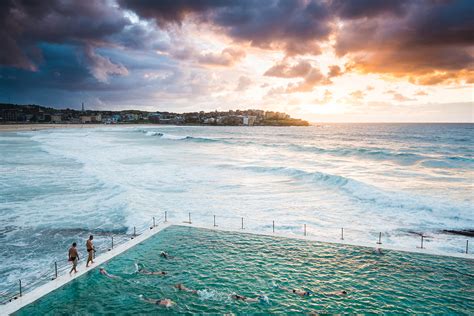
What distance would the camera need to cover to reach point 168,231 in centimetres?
1703

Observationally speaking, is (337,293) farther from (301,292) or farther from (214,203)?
(214,203)

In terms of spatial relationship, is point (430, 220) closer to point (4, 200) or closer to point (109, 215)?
point (109, 215)

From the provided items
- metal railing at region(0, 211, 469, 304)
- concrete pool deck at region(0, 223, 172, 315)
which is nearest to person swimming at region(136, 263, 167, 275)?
concrete pool deck at region(0, 223, 172, 315)

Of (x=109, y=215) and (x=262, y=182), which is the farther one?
(x=262, y=182)

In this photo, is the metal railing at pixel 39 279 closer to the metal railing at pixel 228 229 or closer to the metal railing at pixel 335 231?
the metal railing at pixel 228 229

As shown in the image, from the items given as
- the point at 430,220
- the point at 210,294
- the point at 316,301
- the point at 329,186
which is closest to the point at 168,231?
the point at 210,294

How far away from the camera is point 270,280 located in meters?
12.1


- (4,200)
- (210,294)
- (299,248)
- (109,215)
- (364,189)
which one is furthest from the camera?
(364,189)

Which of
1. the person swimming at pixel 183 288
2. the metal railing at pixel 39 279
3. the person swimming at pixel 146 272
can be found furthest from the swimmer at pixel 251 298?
the metal railing at pixel 39 279

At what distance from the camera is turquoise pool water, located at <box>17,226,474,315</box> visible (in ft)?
34.0

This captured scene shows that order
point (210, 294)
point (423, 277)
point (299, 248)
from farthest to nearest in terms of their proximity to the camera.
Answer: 1. point (299, 248)
2. point (423, 277)
3. point (210, 294)

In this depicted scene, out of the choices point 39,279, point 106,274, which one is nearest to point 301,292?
point 106,274

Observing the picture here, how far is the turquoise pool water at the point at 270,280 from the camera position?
1035 centimetres

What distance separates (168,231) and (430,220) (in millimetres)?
16215
